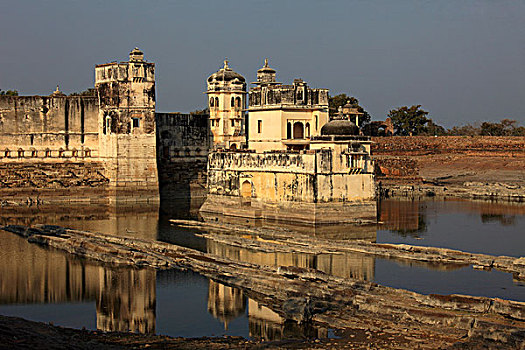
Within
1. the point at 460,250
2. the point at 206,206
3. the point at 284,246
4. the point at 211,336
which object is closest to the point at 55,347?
the point at 211,336

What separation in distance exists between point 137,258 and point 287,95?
40.4ft

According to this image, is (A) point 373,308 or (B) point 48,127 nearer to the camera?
(A) point 373,308

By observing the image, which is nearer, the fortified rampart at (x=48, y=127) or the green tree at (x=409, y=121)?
the fortified rampart at (x=48, y=127)

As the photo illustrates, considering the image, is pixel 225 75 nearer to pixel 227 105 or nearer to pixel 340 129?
A: pixel 227 105

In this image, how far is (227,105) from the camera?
37125mm

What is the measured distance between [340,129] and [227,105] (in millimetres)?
10224

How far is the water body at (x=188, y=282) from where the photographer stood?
16.4 m

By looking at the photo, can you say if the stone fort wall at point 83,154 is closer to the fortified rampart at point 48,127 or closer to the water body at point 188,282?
the fortified rampart at point 48,127

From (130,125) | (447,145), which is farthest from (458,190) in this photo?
(130,125)

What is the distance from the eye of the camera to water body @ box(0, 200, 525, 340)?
53.9ft

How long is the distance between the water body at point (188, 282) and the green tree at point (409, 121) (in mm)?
35660

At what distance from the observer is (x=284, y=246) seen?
23500 millimetres

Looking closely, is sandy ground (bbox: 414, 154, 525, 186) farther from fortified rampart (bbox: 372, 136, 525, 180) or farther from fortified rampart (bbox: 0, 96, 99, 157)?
fortified rampart (bbox: 0, 96, 99, 157)

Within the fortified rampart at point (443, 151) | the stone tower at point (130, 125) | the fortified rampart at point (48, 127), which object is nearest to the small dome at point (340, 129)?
the stone tower at point (130, 125)
